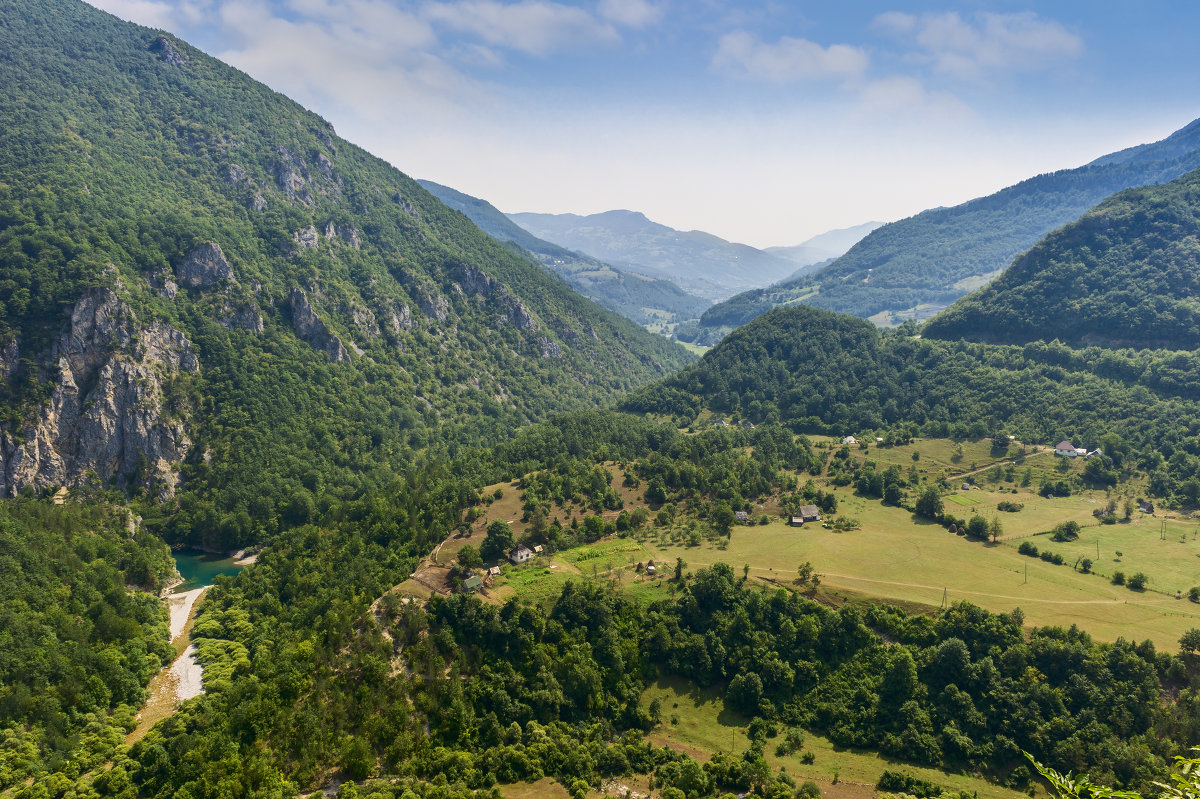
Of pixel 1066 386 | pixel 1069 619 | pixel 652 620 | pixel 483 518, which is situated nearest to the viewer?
pixel 1069 619

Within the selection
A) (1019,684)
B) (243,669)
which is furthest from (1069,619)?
(243,669)

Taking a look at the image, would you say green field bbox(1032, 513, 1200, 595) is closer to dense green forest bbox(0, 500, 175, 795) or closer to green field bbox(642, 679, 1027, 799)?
green field bbox(642, 679, 1027, 799)

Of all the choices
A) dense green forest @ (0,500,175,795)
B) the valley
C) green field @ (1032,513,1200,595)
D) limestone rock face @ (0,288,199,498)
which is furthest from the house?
limestone rock face @ (0,288,199,498)

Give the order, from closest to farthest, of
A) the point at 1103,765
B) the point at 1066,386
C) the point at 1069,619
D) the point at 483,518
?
the point at 1103,765, the point at 1069,619, the point at 483,518, the point at 1066,386

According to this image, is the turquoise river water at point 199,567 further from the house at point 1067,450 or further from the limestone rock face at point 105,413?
the house at point 1067,450

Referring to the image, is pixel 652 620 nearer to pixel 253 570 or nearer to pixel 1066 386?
pixel 253 570

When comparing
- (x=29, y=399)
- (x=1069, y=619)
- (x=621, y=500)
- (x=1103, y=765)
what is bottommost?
(x=1103, y=765)

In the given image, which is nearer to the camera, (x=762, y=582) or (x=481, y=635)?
(x=481, y=635)
